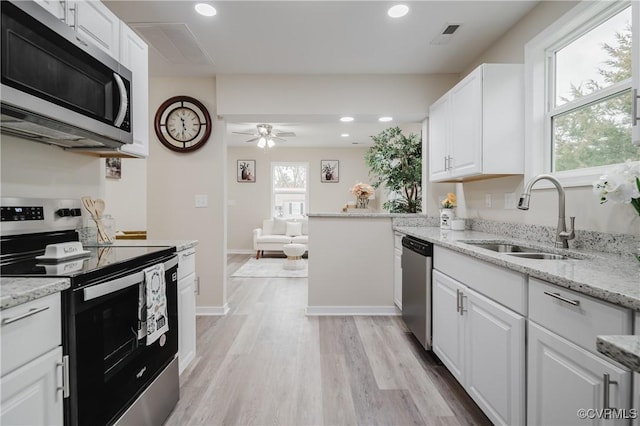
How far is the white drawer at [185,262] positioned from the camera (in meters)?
2.01

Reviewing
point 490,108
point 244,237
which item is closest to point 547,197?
point 490,108

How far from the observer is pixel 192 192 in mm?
3594

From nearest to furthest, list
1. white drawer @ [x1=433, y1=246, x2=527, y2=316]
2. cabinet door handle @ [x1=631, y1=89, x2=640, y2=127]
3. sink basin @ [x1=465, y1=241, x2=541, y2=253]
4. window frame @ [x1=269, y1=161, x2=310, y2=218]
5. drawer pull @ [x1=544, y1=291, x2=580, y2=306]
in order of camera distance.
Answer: drawer pull @ [x1=544, y1=291, x2=580, y2=306] → cabinet door handle @ [x1=631, y1=89, x2=640, y2=127] → white drawer @ [x1=433, y1=246, x2=527, y2=316] → sink basin @ [x1=465, y1=241, x2=541, y2=253] → window frame @ [x1=269, y1=161, x2=310, y2=218]

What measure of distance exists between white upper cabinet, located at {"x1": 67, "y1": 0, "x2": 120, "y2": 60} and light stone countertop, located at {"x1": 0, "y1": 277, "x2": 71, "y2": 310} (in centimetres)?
110

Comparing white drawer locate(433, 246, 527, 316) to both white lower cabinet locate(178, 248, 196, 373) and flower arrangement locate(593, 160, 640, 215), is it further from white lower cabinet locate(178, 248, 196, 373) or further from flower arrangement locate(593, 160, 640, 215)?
white lower cabinet locate(178, 248, 196, 373)

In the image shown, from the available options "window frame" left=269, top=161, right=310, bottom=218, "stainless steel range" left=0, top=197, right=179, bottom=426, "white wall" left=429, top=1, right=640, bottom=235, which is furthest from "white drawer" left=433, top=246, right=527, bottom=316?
"window frame" left=269, top=161, right=310, bottom=218

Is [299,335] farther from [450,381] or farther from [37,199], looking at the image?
[37,199]

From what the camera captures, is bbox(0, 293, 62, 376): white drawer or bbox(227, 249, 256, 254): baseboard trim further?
bbox(227, 249, 256, 254): baseboard trim

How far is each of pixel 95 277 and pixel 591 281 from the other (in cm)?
168

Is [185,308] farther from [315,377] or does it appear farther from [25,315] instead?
[25,315]

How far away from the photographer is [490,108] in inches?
93.9

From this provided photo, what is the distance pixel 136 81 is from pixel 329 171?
19.9 feet

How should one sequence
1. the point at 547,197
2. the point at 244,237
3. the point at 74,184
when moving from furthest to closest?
the point at 244,237
the point at 547,197
the point at 74,184

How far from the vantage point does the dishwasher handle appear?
2442 millimetres
